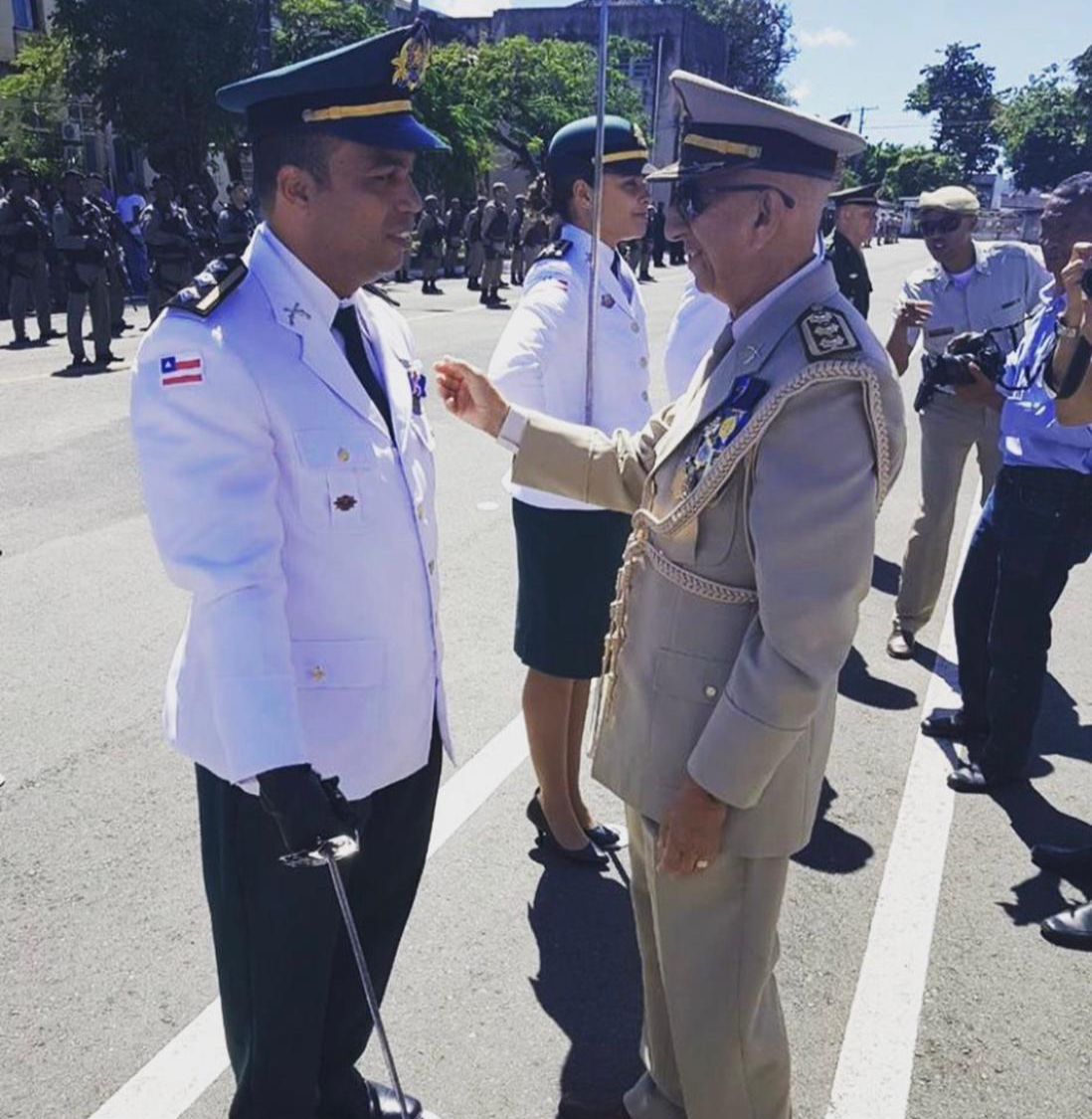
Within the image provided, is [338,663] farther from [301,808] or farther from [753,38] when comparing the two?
[753,38]

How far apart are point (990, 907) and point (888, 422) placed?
2.02 m

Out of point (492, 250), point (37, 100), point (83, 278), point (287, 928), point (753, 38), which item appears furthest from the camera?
point (753, 38)

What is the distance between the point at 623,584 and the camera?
2.14 metres

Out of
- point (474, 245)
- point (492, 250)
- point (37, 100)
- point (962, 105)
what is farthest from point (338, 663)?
point (962, 105)

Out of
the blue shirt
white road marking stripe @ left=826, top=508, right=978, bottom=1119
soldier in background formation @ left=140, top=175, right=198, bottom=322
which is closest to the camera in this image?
white road marking stripe @ left=826, top=508, right=978, bottom=1119

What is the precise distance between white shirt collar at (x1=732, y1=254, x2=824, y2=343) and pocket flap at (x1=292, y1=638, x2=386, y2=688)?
0.87 metres

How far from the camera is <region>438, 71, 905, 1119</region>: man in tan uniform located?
1.77 m

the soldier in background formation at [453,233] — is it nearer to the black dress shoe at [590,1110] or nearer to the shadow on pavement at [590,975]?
the shadow on pavement at [590,975]

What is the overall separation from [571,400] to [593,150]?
0.73 meters

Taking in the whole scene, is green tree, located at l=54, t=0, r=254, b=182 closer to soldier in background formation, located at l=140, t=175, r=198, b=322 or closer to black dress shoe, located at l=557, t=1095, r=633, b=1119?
soldier in background formation, located at l=140, t=175, r=198, b=322

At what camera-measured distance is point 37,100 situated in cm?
2294

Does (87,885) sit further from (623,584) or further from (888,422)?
(888,422)

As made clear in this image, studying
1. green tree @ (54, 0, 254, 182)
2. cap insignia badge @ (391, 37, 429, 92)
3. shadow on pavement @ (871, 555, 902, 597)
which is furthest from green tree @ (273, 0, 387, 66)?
cap insignia badge @ (391, 37, 429, 92)

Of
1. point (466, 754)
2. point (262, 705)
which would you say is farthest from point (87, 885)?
point (262, 705)
